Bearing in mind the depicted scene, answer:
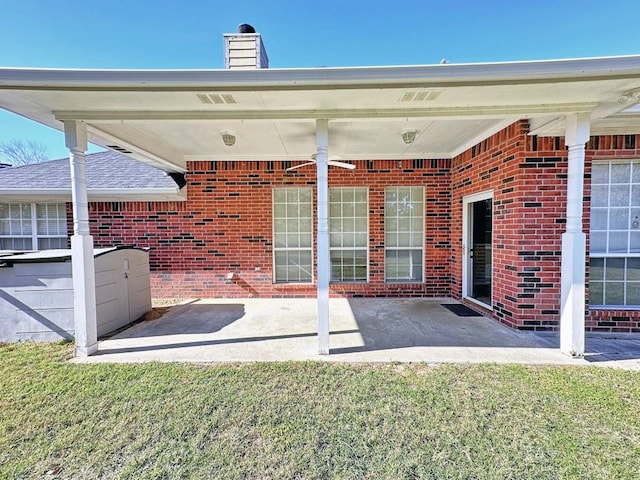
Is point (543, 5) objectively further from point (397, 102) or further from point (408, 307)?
point (408, 307)

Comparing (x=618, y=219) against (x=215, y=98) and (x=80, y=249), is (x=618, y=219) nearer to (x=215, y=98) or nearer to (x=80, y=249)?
(x=215, y=98)

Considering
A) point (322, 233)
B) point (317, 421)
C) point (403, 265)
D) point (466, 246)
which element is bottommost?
point (317, 421)

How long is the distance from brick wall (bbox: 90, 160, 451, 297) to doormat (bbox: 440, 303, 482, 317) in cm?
71

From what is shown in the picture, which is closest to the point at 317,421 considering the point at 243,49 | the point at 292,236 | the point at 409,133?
the point at 409,133

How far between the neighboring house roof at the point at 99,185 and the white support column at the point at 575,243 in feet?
21.7

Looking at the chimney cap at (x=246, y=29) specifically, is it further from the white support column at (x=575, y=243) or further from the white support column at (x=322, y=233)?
the white support column at (x=575, y=243)

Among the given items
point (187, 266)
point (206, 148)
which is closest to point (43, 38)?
point (206, 148)

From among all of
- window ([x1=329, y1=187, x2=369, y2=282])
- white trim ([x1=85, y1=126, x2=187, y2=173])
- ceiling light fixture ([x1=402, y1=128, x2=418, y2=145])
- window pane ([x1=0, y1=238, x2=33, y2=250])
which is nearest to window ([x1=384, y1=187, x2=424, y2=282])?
window ([x1=329, y1=187, x2=369, y2=282])

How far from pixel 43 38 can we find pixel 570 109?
10.1 m

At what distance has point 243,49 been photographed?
5.14m

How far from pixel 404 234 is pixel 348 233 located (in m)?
1.29

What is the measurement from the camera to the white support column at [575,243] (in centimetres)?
333

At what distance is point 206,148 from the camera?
567cm

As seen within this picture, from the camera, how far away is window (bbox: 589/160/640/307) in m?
4.30
